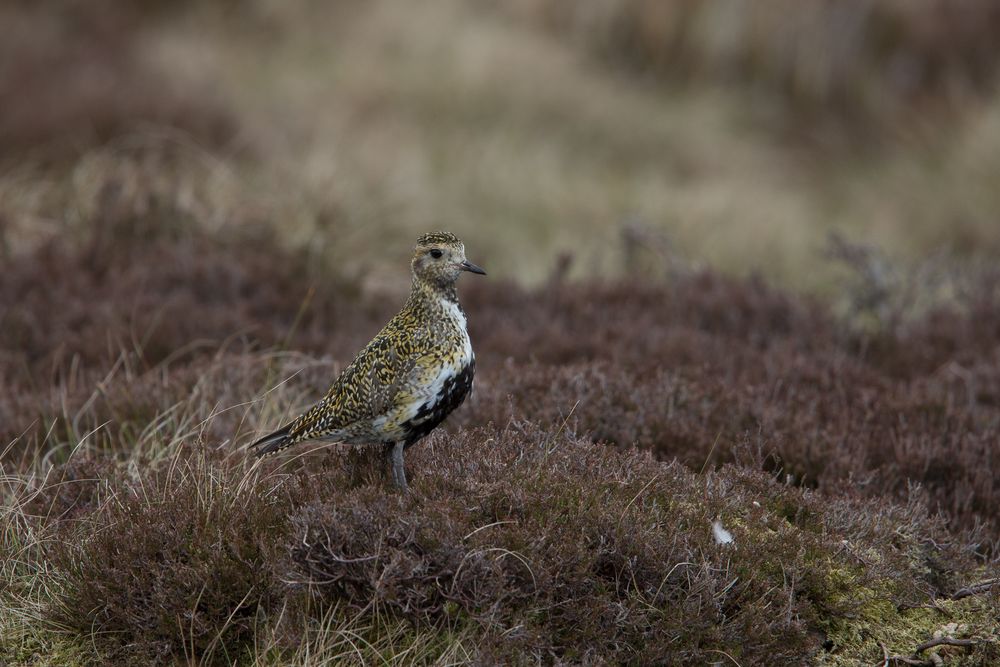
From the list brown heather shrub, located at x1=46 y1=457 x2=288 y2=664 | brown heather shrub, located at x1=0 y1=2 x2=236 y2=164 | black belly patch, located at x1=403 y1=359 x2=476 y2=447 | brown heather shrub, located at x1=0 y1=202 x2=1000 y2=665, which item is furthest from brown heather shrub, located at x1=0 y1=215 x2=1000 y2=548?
brown heather shrub, located at x1=0 y1=2 x2=236 y2=164

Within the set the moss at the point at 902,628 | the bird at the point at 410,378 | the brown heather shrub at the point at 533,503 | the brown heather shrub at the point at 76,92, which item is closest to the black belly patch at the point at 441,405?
the bird at the point at 410,378

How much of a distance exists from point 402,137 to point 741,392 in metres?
8.31

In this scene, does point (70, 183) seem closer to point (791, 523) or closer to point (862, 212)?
point (791, 523)

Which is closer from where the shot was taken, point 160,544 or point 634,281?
point 160,544

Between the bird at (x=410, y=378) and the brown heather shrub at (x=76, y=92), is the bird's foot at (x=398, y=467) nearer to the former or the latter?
the bird at (x=410, y=378)

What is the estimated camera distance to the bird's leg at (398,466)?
162 inches

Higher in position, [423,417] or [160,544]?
[423,417]

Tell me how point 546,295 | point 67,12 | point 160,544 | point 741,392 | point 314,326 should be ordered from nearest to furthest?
point 160,544
point 741,392
point 314,326
point 546,295
point 67,12

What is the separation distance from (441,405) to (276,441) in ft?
2.61

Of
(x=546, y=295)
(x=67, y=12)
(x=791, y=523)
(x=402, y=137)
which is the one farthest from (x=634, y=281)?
(x=67, y=12)

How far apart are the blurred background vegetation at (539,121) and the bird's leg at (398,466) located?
4812 mm

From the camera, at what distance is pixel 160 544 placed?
3910 mm

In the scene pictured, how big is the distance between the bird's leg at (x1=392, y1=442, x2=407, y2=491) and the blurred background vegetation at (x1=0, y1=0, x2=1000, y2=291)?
481cm

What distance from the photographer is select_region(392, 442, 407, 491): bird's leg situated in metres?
4.11
